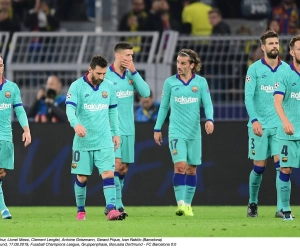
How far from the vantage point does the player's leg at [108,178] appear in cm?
1384

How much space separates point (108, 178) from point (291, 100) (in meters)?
2.45

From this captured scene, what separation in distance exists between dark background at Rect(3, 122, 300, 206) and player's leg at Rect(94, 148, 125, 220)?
4.86m

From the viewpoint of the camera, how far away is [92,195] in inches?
743

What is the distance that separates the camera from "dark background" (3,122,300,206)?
61.5 ft

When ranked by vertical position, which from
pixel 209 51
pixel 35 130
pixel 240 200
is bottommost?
pixel 240 200

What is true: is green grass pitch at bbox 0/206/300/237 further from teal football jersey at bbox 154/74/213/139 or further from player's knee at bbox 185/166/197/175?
teal football jersey at bbox 154/74/213/139

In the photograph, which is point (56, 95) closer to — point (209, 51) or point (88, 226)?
point (209, 51)

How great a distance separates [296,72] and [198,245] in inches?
149

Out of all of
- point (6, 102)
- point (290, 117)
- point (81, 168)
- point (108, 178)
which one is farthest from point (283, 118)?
point (6, 102)

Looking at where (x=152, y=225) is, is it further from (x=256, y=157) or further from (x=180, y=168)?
(x=180, y=168)

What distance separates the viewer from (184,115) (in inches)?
615

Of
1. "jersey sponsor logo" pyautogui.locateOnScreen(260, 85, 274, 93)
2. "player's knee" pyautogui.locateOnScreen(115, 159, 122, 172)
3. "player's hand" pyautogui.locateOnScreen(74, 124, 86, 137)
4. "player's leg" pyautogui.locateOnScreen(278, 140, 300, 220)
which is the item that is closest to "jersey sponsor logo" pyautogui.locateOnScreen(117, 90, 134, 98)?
"player's knee" pyautogui.locateOnScreen(115, 159, 122, 172)

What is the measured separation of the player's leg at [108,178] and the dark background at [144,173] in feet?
15.9

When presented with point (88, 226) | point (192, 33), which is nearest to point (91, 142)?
point (88, 226)
